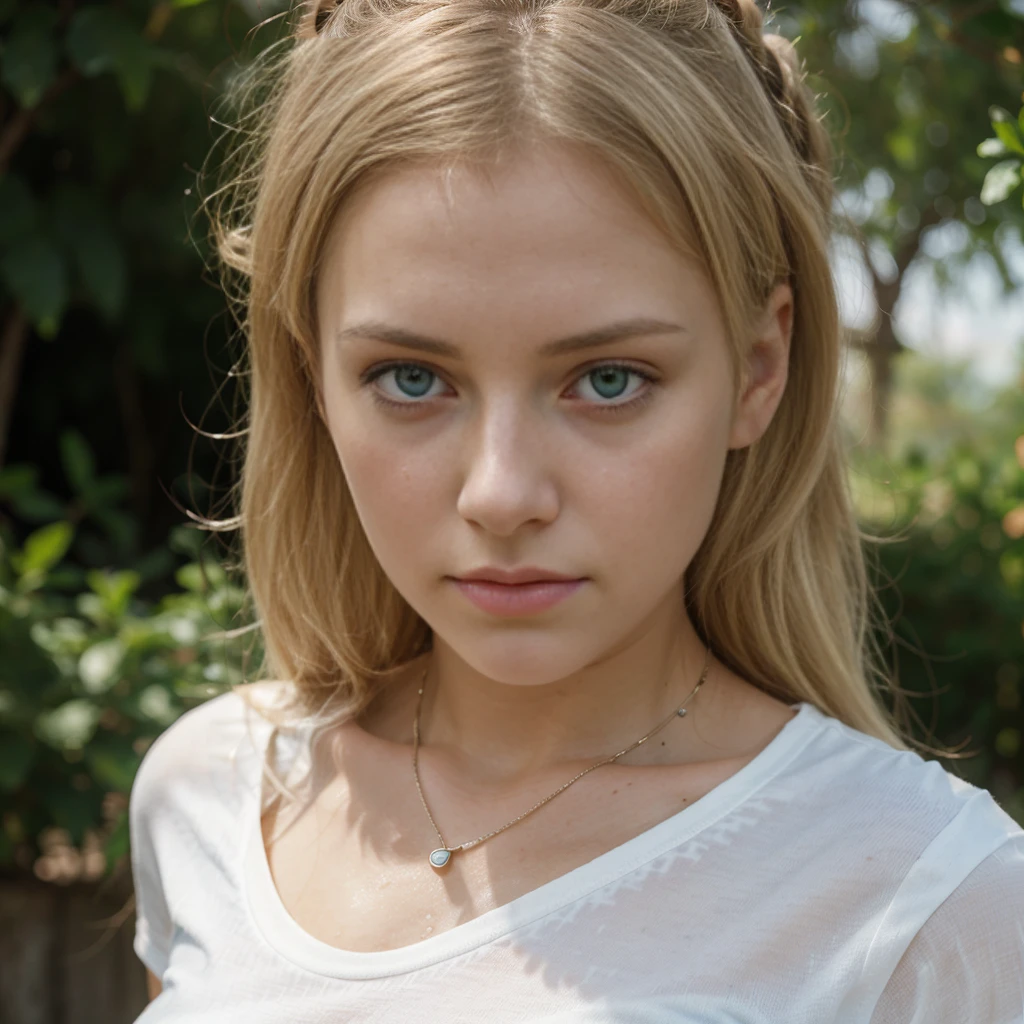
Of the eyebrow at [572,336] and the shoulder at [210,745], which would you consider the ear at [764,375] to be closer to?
the eyebrow at [572,336]

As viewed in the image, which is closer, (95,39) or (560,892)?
(560,892)

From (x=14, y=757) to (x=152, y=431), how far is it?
4.51ft

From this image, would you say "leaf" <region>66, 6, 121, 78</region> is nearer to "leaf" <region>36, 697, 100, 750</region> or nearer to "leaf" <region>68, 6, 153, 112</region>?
"leaf" <region>68, 6, 153, 112</region>

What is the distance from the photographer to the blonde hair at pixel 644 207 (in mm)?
1345

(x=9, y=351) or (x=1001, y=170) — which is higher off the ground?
(x=1001, y=170)

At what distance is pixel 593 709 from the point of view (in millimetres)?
1604

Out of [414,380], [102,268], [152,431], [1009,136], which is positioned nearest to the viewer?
[414,380]

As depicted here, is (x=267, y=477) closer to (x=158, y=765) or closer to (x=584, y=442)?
(x=158, y=765)

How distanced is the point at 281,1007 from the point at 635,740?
0.48 metres

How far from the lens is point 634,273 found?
1.30m

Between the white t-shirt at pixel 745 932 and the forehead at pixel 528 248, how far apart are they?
535 mm

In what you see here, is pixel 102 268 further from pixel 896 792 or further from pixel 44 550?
pixel 896 792

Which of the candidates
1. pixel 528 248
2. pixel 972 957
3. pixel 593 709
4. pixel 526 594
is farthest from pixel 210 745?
pixel 972 957

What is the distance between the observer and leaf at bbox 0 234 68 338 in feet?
8.44
